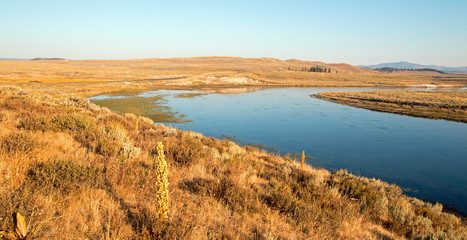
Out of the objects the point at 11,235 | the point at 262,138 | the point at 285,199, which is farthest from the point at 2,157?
the point at 262,138

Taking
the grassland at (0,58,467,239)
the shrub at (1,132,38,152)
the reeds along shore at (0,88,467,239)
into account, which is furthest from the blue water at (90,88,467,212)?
the shrub at (1,132,38,152)

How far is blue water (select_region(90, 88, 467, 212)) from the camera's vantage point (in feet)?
37.6

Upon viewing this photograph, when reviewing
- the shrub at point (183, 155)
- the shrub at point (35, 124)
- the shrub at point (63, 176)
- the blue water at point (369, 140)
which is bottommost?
the blue water at point (369, 140)

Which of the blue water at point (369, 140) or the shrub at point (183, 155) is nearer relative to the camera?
the shrub at point (183, 155)

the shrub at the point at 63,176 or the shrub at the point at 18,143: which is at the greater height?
the shrub at the point at 18,143

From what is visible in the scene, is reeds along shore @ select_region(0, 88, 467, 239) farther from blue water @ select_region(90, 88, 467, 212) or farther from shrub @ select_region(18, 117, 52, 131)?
blue water @ select_region(90, 88, 467, 212)

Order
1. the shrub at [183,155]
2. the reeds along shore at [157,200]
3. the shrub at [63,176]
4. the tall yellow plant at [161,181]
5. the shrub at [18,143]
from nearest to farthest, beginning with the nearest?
the tall yellow plant at [161,181], the reeds along shore at [157,200], the shrub at [63,176], the shrub at [18,143], the shrub at [183,155]

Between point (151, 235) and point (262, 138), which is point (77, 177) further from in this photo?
point (262, 138)

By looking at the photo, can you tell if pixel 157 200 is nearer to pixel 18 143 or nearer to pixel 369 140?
pixel 18 143

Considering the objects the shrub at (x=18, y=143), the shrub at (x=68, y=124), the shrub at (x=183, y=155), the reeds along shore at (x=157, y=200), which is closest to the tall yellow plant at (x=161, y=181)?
the reeds along shore at (x=157, y=200)

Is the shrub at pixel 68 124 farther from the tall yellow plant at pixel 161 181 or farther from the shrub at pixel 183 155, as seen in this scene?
the tall yellow plant at pixel 161 181

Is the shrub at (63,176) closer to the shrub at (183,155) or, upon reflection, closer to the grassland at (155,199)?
the grassland at (155,199)

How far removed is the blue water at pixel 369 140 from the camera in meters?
11.5

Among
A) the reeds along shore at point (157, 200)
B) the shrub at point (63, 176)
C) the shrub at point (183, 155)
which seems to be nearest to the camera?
the reeds along shore at point (157, 200)
